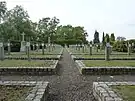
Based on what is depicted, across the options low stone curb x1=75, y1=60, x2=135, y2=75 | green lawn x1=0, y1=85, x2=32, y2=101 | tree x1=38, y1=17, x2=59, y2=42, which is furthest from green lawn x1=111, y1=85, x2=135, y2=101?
tree x1=38, y1=17, x2=59, y2=42

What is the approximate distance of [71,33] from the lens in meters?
80.6

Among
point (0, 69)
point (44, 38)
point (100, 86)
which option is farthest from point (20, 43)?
point (44, 38)

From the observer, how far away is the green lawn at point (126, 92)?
562 cm

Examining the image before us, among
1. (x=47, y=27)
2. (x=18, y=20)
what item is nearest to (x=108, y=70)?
(x=18, y=20)

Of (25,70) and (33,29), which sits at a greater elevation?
(33,29)

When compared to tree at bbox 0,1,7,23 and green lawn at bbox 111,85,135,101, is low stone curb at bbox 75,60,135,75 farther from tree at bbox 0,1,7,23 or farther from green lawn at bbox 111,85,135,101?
tree at bbox 0,1,7,23

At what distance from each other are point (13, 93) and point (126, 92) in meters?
2.36

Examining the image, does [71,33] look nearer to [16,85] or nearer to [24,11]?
[24,11]

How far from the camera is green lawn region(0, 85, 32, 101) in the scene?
18.6ft

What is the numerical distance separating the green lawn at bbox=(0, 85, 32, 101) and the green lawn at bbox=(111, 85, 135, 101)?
6.29 ft

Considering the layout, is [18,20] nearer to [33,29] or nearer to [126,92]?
[33,29]

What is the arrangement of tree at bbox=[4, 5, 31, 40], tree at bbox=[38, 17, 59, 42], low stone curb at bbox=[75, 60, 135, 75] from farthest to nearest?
tree at bbox=[38, 17, 59, 42]
tree at bbox=[4, 5, 31, 40]
low stone curb at bbox=[75, 60, 135, 75]

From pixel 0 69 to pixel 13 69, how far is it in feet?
1.56

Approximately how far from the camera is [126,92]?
242 inches
